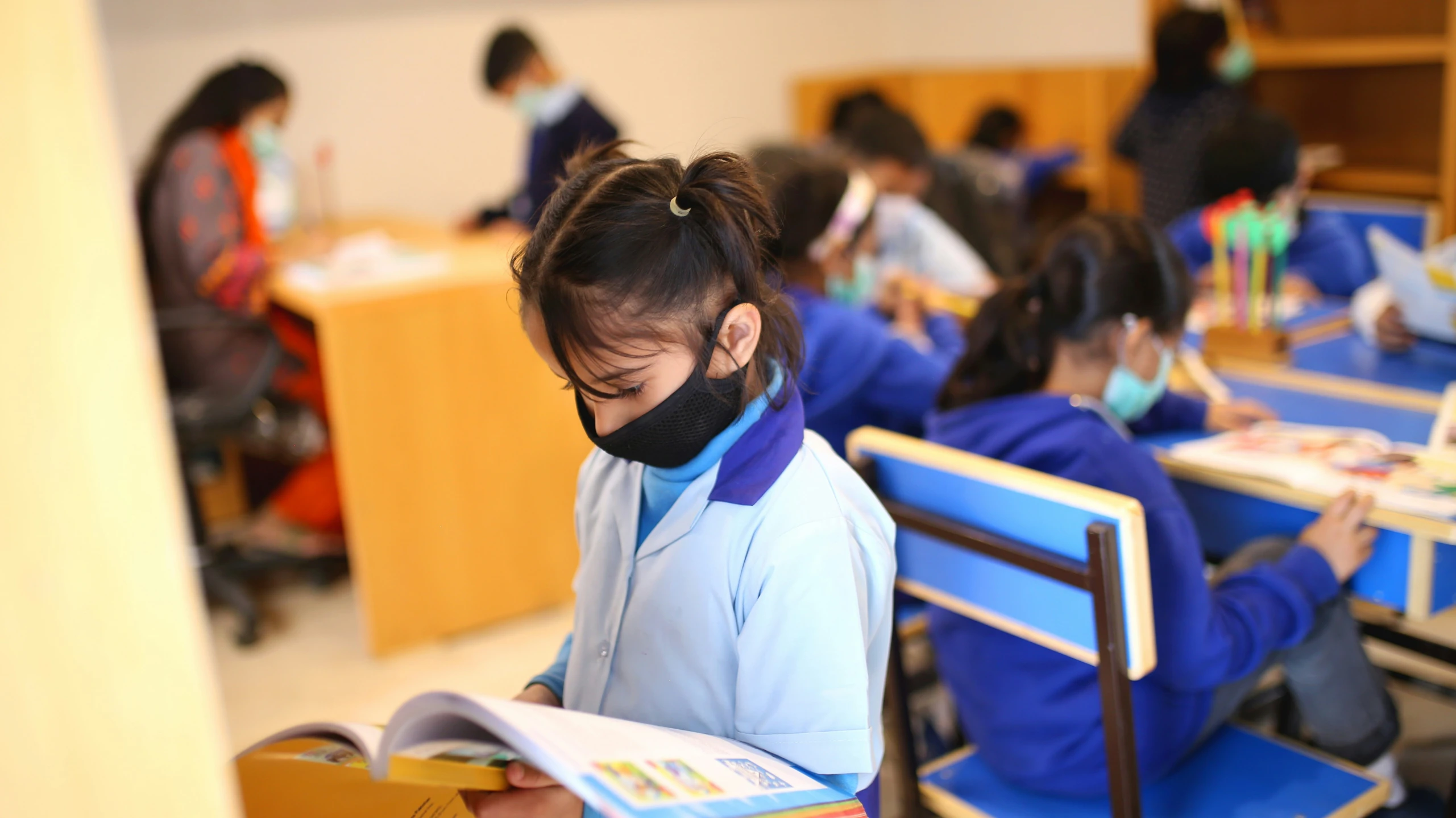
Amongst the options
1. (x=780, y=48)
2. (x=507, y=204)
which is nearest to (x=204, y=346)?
(x=507, y=204)

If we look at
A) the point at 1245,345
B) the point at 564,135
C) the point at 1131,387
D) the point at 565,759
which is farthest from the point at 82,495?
the point at 564,135

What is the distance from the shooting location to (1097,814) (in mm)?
1277

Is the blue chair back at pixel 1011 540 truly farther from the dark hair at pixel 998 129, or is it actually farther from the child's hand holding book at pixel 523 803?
the dark hair at pixel 998 129

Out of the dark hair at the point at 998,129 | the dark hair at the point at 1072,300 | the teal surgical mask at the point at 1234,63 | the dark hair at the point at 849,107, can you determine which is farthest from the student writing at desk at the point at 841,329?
the dark hair at the point at 998,129

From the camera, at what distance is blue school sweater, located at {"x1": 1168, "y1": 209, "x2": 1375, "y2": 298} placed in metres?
2.67

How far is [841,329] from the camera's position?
6.44 ft

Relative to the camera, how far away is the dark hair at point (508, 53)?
326cm

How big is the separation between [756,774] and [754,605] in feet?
0.50

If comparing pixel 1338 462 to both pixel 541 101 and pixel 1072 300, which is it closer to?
pixel 1072 300

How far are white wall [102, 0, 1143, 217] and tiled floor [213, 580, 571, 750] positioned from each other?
69.8 inches

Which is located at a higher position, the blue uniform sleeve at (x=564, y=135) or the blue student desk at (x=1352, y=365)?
the blue uniform sleeve at (x=564, y=135)

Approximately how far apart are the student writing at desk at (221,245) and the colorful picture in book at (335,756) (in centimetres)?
221

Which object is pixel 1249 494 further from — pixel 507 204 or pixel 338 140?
pixel 338 140

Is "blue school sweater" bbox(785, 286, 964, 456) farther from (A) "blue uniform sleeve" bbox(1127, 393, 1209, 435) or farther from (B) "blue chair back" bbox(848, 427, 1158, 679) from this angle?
(B) "blue chair back" bbox(848, 427, 1158, 679)
